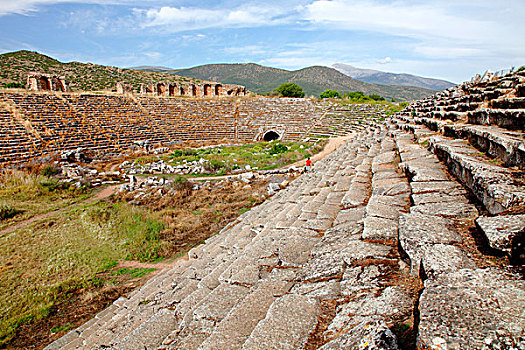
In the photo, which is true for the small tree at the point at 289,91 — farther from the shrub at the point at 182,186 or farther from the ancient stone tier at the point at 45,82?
the shrub at the point at 182,186

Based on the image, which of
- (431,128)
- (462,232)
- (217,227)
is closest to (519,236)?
(462,232)

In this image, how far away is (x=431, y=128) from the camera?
7633mm

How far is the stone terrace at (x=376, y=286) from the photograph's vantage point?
4.58ft

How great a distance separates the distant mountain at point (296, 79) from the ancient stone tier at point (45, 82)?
6184 centimetres

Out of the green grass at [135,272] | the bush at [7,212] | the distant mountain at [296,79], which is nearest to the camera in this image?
the green grass at [135,272]

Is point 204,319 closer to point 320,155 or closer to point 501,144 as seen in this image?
point 501,144

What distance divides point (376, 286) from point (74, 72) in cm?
5763

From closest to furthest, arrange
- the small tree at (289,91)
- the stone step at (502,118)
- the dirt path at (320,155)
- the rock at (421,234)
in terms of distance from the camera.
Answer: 1. the rock at (421,234)
2. the stone step at (502,118)
3. the dirt path at (320,155)
4. the small tree at (289,91)

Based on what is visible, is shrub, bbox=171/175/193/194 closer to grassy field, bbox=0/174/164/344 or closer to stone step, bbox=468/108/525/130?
grassy field, bbox=0/174/164/344

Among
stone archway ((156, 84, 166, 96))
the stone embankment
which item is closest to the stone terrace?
the stone embankment

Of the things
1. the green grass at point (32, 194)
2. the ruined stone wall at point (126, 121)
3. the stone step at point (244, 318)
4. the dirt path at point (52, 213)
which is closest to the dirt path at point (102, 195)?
the dirt path at point (52, 213)

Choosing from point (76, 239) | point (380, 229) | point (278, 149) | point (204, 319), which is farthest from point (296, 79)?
point (204, 319)

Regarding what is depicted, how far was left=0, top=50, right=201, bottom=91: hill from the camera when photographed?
41094 mm

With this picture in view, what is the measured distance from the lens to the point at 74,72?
47500mm
